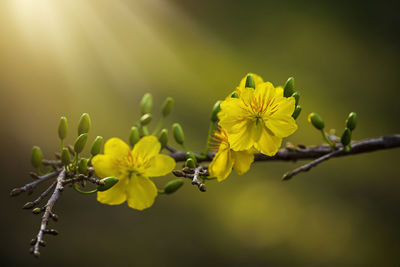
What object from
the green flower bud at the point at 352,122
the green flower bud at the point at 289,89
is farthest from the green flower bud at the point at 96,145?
the green flower bud at the point at 352,122

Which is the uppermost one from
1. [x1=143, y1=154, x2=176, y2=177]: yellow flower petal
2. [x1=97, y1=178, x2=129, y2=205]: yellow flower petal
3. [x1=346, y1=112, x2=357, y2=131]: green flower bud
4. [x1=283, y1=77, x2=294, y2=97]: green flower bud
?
[x1=283, y1=77, x2=294, y2=97]: green flower bud

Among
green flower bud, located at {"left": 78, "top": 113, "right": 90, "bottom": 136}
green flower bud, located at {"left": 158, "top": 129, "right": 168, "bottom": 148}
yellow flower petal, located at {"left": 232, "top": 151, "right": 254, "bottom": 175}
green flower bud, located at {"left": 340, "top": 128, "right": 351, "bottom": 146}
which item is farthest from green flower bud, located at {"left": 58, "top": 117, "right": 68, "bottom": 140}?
green flower bud, located at {"left": 340, "top": 128, "right": 351, "bottom": 146}

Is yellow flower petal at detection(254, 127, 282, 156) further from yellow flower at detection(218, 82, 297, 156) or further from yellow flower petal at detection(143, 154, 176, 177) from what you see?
yellow flower petal at detection(143, 154, 176, 177)

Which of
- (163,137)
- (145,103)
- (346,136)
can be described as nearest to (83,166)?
(163,137)

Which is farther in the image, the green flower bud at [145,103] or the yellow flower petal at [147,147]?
the green flower bud at [145,103]

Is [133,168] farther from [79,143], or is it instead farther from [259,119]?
[259,119]

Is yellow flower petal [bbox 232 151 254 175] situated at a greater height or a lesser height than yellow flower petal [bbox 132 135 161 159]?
greater

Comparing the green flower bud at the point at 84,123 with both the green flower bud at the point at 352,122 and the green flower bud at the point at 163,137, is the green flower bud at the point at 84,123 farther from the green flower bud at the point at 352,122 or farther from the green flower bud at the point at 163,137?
the green flower bud at the point at 352,122

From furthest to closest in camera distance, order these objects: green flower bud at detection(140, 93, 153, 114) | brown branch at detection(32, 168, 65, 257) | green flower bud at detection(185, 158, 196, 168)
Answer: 1. green flower bud at detection(140, 93, 153, 114)
2. green flower bud at detection(185, 158, 196, 168)
3. brown branch at detection(32, 168, 65, 257)
